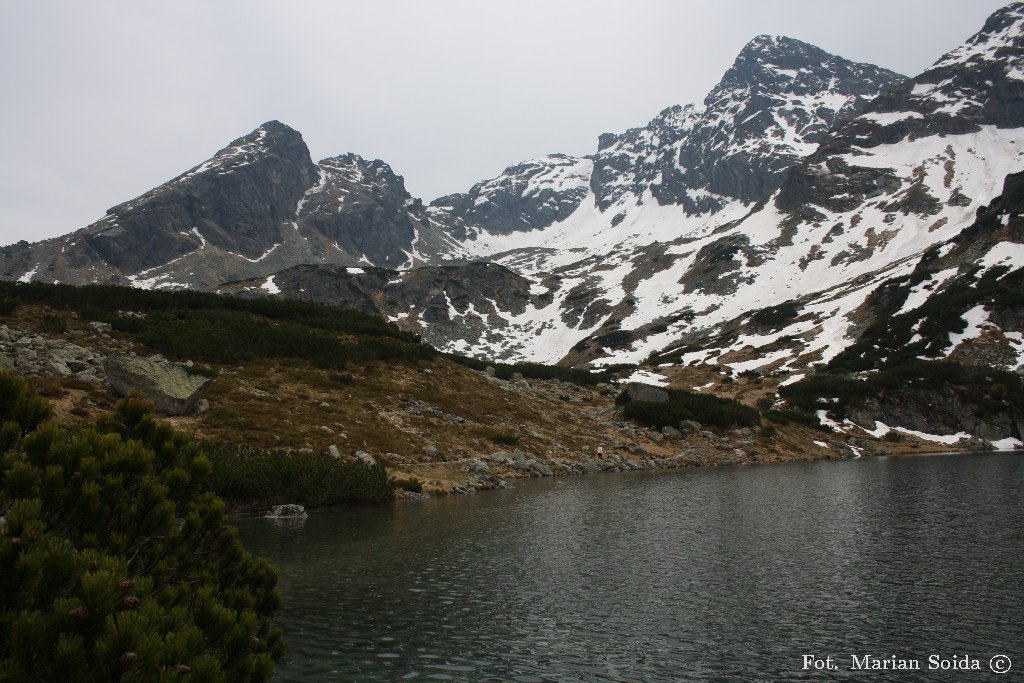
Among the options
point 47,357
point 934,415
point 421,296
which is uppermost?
point 421,296

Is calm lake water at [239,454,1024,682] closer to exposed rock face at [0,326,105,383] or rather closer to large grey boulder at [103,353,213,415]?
large grey boulder at [103,353,213,415]

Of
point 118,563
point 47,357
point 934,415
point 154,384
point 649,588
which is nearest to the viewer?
point 118,563

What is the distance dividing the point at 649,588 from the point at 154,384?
2928 cm

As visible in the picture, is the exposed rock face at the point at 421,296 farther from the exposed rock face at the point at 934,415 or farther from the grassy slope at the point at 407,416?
the grassy slope at the point at 407,416

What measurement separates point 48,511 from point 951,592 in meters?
17.3

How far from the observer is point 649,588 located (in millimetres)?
15242

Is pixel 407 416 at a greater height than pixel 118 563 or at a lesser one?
greater

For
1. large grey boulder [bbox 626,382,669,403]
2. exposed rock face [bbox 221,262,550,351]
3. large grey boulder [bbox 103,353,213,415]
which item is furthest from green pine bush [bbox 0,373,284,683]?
exposed rock face [bbox 221,262,550,351]

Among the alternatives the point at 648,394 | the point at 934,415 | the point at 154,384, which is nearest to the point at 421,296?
the point at 648,394

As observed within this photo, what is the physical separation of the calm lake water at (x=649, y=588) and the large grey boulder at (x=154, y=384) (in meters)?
11.9

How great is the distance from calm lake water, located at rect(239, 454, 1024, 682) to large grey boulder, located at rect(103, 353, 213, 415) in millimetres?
11893

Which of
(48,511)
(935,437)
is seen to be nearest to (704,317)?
(935,437)

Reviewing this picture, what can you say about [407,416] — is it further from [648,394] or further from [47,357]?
[648,394]

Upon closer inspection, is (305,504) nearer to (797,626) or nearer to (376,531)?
(376,531)
